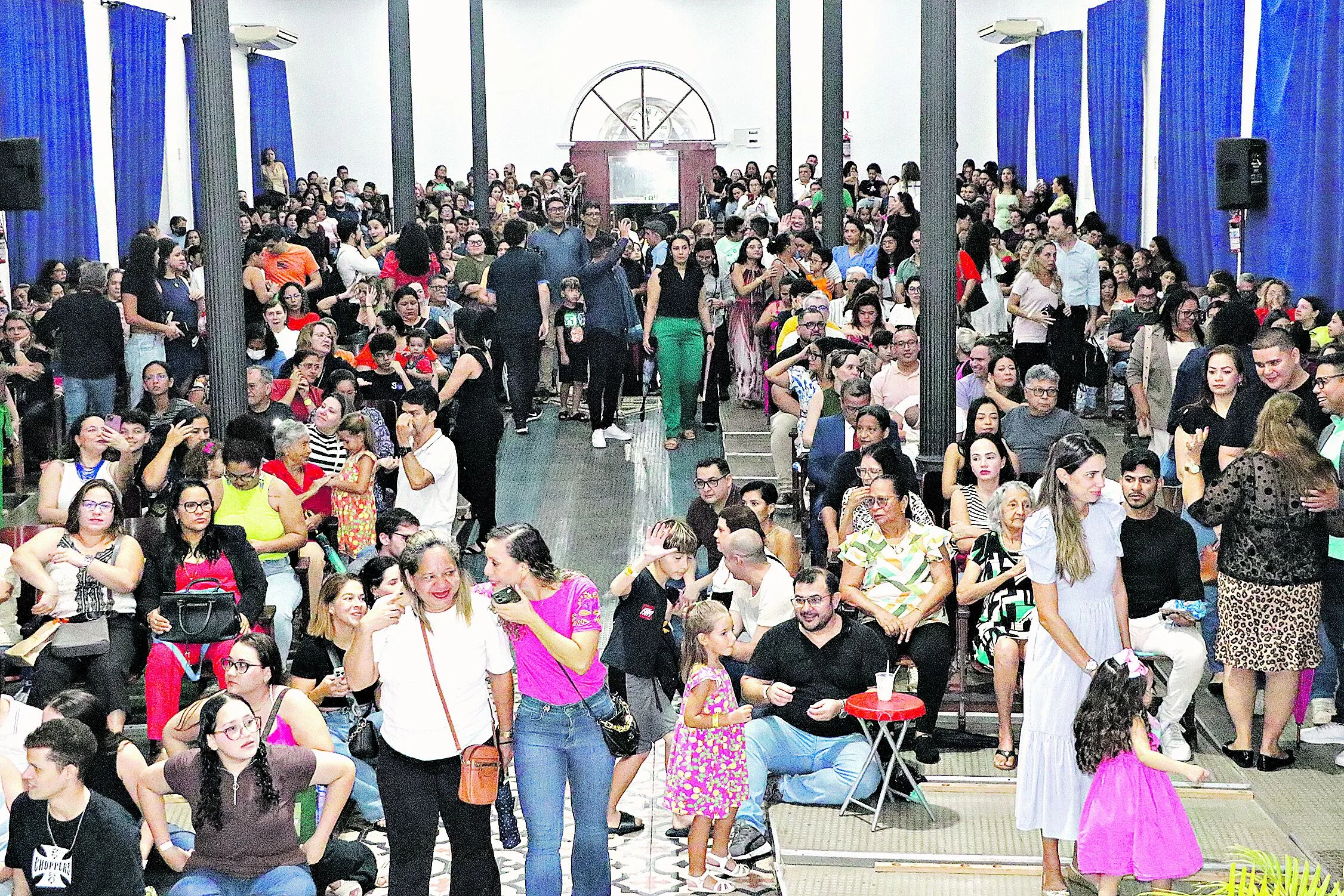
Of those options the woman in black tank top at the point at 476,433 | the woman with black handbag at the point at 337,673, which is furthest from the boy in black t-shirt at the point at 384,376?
the woman with black handbag at the point at 337,673

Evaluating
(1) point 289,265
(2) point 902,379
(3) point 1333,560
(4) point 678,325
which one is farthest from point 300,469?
(3) point 1333,560

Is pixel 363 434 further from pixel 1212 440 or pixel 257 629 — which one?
pixel 1212 440

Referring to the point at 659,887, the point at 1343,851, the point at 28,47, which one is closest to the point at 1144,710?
the point at 1343,851

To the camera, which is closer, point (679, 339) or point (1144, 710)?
point (1144, 710)

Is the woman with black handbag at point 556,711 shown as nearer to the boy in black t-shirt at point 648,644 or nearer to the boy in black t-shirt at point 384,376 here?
the boy in black t-shirt at point 648,644

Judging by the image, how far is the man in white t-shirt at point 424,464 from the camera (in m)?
8.00

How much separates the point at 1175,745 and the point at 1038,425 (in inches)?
68.4

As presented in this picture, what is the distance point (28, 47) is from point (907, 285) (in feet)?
25.4

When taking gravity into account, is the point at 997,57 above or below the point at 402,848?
above

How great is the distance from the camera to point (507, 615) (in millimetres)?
4785

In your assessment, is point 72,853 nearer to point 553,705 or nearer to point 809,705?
point 553,705

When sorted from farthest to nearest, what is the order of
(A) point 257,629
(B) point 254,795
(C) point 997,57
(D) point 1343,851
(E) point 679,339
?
1. (C) point 997,57
2. (E) point 679,339
3. (A) point 257,629
4. (D) point 1343,851
5. (B) point 254,795

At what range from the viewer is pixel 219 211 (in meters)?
7.77

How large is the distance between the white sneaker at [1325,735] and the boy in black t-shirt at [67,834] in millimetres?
4202
